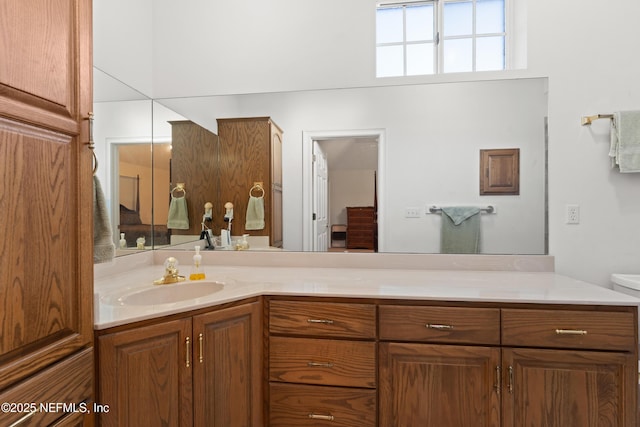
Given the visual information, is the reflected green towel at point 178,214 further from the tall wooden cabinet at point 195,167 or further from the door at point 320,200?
the door at point 320,200

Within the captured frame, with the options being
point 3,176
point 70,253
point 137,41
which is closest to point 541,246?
point 70,253

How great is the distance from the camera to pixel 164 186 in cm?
203

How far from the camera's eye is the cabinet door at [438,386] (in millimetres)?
1338

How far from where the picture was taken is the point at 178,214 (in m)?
2.10

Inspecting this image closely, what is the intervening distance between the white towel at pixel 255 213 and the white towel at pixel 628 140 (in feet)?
6.33

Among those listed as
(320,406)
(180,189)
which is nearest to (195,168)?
(180,189)

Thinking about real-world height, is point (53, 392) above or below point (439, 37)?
below

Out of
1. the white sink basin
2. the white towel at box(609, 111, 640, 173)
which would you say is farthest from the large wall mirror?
the white sink basin

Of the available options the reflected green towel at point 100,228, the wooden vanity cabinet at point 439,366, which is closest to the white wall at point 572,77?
the wooden vanity cabinet at point 439,366

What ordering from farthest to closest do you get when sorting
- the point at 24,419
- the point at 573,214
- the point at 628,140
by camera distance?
the point at 573,214
the point at 628,140
the point at 24,419

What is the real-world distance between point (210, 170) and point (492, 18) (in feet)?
6.41

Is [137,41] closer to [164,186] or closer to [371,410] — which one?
[164,186]

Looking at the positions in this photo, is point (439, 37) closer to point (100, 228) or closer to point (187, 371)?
point (100, 228)

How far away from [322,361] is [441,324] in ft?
1.71
